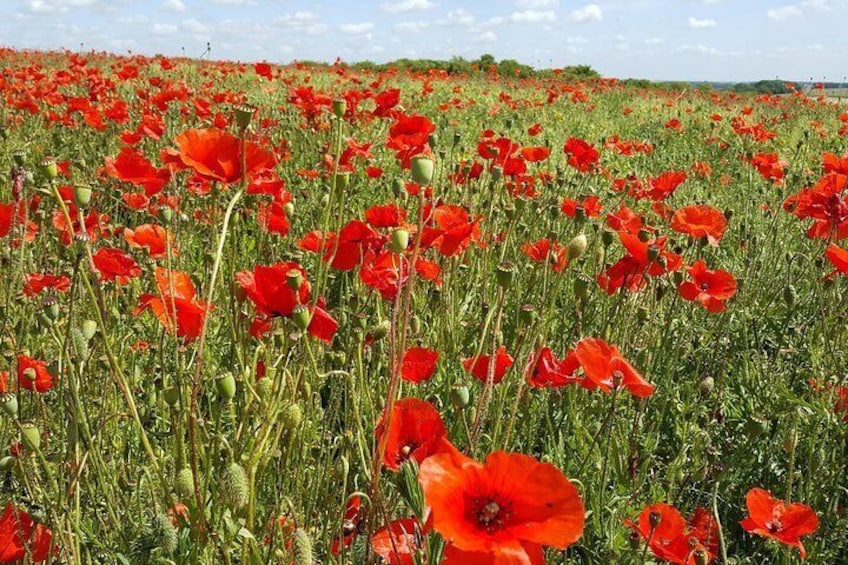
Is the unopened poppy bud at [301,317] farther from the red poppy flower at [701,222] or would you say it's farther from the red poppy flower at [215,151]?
the red poppy flower at [701,222]

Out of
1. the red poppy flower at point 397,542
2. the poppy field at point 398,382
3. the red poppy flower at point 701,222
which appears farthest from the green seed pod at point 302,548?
the red poppy flower at point 701,222

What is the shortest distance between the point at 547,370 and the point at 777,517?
605mm

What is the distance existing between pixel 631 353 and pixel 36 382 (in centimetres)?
198

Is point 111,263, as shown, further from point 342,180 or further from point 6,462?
point 342,180

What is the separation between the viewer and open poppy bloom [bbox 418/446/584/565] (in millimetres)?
807

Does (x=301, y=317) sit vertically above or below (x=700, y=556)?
above

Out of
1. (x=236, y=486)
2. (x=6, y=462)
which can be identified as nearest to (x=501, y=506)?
(x=236, y=486)

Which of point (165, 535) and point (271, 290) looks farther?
point (271, 290)

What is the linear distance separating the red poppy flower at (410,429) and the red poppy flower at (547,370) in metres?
0.43

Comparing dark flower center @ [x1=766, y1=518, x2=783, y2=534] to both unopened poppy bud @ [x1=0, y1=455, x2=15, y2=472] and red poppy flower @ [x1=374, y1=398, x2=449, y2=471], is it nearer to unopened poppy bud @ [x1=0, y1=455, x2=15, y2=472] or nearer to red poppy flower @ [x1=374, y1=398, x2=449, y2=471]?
red poppy flower @ [x1=374, y1=398, x2=449, y2=471]

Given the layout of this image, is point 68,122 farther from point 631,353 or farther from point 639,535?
point 639,535

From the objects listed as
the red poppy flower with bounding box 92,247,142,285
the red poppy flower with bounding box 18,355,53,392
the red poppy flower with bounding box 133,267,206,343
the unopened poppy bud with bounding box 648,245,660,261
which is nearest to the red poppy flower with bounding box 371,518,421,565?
the red poppy flower with bounding box 133,267,206,343

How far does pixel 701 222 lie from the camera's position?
258cm

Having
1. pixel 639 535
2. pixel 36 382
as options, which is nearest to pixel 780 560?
pixel 639 535
